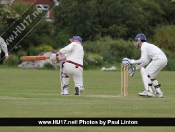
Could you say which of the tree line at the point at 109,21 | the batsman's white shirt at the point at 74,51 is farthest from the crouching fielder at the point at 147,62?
the tree line at the point at 109,21

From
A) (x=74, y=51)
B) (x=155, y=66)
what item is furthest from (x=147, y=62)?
(x=74, y=51)

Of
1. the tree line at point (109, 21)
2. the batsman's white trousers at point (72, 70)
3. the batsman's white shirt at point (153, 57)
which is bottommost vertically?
the batsman's white trousers at point (72, 70)

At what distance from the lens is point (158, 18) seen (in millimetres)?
81750

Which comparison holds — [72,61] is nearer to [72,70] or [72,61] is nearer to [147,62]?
[72,70]

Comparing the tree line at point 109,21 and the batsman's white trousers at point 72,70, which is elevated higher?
the tree line at point 109,21

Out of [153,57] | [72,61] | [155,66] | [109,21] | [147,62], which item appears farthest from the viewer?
[109,21]

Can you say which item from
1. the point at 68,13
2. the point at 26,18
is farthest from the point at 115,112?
the point at 68,13

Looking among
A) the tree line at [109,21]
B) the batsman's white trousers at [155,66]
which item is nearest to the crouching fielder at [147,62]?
the batsman's white trousers at [155,66]

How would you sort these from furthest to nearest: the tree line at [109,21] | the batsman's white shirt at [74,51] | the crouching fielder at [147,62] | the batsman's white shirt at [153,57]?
the tree line at [109,21], the batsman's white shirt at [74,51], the batsman's white shirt at [153,57], the crouching fielder at [147,62]

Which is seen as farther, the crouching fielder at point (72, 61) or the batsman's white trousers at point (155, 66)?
the crouching fielder at point (72, 61)

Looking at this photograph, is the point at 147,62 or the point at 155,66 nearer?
the point at 147,62

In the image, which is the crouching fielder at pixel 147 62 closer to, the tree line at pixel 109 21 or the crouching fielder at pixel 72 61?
the crouching fielder at pixel 72 61

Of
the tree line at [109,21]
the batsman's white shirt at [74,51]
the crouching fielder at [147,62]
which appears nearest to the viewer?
the crouching fielder at [147,62]

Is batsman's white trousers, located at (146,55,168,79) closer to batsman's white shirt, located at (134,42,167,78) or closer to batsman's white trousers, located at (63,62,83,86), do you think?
batsman's white shirt, located at (134,42,167,78)
